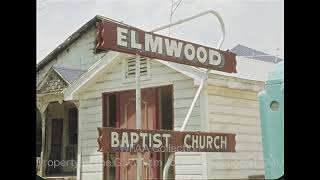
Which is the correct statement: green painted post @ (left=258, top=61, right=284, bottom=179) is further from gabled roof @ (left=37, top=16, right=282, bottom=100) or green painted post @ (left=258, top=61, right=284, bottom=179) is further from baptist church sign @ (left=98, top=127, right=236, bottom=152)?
baptist church sign @ (left=98, top=127, right=236, bottom=152)

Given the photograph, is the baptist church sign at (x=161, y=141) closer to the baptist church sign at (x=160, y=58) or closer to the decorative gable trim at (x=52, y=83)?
the baptist church sign at (x=160, y=58)

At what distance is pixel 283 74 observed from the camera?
3.44 meters

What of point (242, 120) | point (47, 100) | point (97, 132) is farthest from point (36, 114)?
point (242, 120)

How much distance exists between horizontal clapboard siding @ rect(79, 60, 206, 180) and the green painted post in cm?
43

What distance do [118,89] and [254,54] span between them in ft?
3.10

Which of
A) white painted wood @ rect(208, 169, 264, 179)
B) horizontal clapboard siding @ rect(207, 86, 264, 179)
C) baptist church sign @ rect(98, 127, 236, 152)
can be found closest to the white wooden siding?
baptist church sign @ rect(98, 127, 236, 152)

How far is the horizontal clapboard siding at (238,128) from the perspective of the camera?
11.2 ft

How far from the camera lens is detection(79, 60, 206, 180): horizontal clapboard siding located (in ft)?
11.0

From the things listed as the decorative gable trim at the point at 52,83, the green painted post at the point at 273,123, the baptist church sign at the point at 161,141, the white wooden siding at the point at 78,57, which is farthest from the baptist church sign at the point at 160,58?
the decorative gable trim at the point at 52,83

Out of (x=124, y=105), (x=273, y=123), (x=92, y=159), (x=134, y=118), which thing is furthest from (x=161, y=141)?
(x=273, y=123)

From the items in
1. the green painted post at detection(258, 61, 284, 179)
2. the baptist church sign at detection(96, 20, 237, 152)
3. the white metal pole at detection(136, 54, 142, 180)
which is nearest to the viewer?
the baptist church sign at detection(96, 20, 237, 152)

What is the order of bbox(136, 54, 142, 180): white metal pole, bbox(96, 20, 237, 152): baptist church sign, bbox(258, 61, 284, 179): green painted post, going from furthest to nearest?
1. bbox(258, 61, 284, 179): green painted post
2. bbox(136, 54, 142, 180): white metal pole
3. bbox(96, 20, 237, 152): baptist church sign

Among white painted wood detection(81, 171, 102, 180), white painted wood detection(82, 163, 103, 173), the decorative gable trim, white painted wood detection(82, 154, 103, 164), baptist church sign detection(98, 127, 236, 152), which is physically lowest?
white painted wood detection(81, 171, 102, 180)
